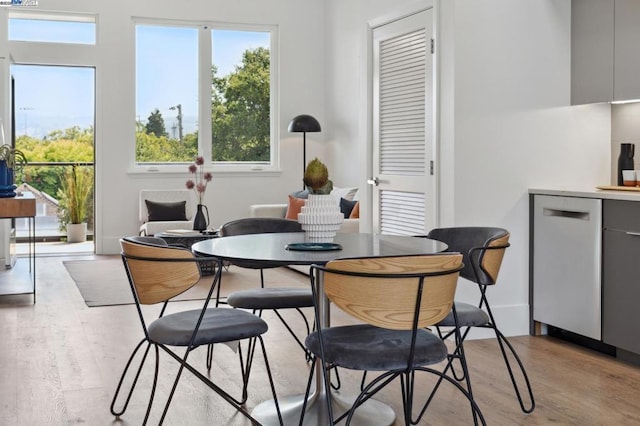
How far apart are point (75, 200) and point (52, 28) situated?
2.12m

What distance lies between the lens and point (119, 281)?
7.47 m

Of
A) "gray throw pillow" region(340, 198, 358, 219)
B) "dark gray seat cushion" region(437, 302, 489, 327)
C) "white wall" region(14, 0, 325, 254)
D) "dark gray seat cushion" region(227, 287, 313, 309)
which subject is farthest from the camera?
"white wall" region(14, 0, 325, 254)

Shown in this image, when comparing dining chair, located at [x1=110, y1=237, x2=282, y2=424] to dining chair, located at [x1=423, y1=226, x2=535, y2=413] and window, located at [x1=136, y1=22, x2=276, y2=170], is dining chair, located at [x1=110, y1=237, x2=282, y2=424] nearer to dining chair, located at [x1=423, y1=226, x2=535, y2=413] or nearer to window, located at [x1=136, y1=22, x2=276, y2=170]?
dining chair, located at [x1=423, y1=226, x2=535, y2=413]

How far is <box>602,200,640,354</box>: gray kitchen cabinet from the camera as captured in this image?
437 centimetres

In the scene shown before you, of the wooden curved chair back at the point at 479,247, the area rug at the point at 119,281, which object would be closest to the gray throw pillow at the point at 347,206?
the area rug at the point at 119,281

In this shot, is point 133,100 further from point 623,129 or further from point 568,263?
point 568,263

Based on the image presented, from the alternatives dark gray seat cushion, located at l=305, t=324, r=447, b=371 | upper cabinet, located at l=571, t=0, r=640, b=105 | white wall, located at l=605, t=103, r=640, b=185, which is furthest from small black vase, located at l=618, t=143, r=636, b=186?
dark gray seat cushion, located at l=305, t=324, r=447, b=371

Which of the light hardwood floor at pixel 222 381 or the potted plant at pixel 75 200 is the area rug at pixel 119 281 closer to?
the light hardwood floor at pixel 222 381

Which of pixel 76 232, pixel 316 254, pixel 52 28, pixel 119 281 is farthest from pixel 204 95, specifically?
pixel 316 254

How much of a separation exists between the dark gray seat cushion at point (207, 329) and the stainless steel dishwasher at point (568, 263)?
2277mm

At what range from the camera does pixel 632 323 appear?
440 cm

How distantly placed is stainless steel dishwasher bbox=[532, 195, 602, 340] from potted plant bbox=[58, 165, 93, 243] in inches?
264

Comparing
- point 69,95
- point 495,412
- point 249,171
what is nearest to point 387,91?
point 495,412

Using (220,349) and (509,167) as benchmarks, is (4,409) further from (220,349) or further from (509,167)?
(509,167)
